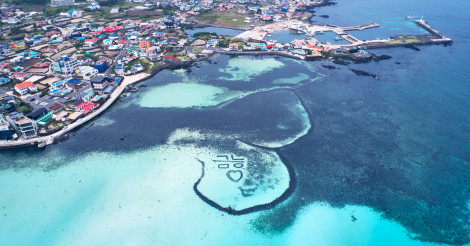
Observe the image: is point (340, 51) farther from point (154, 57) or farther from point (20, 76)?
point (20, 76)

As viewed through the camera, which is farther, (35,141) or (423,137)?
(423,137)

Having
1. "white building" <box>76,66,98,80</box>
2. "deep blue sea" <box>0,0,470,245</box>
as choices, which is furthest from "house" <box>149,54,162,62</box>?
"white building" <box>76,66,98,80</box>

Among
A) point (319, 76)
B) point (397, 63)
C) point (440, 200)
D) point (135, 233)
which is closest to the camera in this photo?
point (135, 233)

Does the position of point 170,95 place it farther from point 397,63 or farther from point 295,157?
point 397,63

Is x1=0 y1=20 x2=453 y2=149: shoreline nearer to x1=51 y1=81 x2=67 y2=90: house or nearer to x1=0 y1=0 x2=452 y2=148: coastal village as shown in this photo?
x1=0 y1=0 x2=452 y2=148: coastal village

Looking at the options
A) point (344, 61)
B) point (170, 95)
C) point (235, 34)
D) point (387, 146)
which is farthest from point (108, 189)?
point (235, 34)

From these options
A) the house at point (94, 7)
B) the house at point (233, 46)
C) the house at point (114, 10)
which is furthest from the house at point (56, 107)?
the house at point (94, 7)
